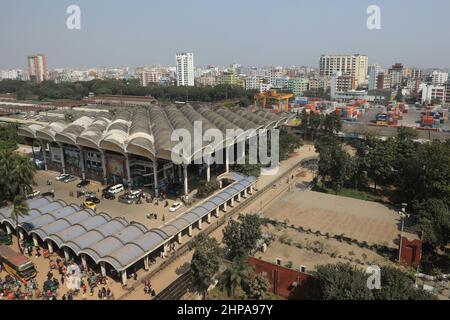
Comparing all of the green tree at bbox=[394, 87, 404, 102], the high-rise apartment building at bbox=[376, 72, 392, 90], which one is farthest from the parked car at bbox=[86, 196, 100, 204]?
the high-rise apartment building at bbox=[376, 72, 392, 90]

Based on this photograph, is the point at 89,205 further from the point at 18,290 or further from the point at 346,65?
the point at 346,65

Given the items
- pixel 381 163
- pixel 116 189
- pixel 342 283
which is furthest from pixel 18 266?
pixel 381 163

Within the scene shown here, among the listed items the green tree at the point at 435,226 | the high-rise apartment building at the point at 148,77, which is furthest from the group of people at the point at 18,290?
the high-rise apartment building at the point at 148,77

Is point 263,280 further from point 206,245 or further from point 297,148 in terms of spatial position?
point 297,148

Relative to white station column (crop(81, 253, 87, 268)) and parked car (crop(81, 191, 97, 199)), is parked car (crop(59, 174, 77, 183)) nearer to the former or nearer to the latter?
parked car (crop(81, 191, 97, 199))

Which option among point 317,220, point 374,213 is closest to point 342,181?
point 374,213

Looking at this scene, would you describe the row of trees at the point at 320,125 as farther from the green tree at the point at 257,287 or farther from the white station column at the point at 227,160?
the green tree at the point at 257,287
